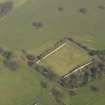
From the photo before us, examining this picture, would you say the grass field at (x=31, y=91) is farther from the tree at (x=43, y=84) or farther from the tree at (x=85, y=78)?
the tree at (x=85, y=78)

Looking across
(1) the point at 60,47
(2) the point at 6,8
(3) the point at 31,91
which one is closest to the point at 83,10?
(1) the point at 60,47

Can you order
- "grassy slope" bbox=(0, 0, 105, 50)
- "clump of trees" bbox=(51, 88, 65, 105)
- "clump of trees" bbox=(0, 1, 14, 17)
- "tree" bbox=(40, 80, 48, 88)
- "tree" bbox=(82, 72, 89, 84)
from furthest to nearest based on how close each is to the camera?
"clump of trees" bbox=(0, 1, 14, 17)
"grassy slope" bbox=(0, 0, 105, 50)
"tree" bbox=(82, 72, 89, 84)
"tree" bbox=(40, 80, 48, 88)
"clump of trees" bbox=(51, 88, 65, 105)

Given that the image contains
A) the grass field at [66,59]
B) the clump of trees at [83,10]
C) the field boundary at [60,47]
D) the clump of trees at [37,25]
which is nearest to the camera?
the field boundary at [60,47]

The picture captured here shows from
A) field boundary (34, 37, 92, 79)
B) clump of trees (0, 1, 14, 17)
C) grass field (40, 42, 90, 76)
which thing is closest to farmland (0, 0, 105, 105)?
grass field (40, 42, 90, 76)

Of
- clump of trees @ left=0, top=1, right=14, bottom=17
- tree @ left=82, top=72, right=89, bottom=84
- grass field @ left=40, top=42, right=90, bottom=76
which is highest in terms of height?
clump of trees @ left=0, top=1, right=14, bottom=17

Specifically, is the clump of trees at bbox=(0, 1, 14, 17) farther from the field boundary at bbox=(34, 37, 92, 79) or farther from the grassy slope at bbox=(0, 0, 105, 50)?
the field boundary at bbox=(34, 37, 92, 79)

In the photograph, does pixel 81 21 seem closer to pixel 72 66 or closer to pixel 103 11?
pixel 103 11

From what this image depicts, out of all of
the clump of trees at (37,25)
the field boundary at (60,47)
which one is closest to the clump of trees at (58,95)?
the field boundary at (60,47)
